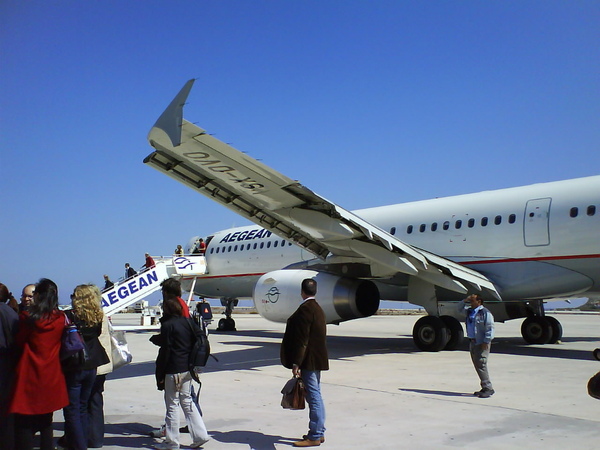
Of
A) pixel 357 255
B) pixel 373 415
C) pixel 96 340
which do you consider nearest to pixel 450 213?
pixel 357 255

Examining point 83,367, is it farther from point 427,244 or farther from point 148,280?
point 148,280

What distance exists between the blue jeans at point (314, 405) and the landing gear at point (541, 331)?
11.2 meters

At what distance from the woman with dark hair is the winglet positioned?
11.1ft

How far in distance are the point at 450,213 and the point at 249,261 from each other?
719cm

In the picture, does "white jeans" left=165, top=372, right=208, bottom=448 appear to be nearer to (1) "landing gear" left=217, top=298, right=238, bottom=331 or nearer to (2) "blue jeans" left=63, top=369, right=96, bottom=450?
(2) "blue jeans" left=63, top=369, right=96, bottom=450

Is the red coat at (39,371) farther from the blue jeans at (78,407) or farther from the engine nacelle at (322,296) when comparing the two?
the engine nacelle at (322,296)

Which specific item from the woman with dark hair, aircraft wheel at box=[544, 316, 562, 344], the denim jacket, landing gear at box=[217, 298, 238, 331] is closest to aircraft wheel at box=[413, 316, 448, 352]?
aircraft wheel at box=[544, 316, 562, 344]

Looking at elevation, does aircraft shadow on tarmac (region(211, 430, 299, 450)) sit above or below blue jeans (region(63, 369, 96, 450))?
below

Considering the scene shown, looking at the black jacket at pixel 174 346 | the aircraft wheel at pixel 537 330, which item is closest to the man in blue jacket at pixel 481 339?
the black jacket at pixel 174 346

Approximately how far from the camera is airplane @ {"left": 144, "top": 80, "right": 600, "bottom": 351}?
10.8m

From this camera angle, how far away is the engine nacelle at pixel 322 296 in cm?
1302

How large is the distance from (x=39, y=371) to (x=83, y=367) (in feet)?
1.42

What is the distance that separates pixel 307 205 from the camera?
11.0 meters

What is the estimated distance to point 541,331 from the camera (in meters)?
15.4
